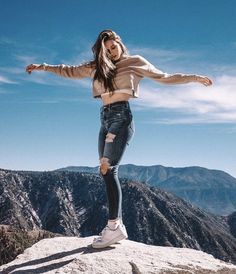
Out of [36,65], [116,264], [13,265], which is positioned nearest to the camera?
[116,264]

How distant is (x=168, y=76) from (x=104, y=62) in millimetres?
1039

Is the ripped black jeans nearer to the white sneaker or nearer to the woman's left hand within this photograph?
the white sneaker

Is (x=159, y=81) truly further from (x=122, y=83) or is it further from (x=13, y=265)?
(x=13, y=265)

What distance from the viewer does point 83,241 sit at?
765 centimetres

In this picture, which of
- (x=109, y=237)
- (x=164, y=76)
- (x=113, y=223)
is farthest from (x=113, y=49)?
(x=109, y=237)

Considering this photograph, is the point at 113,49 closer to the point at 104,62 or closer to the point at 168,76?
the point at 104,62

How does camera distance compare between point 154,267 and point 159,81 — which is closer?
point 154,267

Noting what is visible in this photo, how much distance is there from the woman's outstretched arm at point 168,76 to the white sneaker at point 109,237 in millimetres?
2376

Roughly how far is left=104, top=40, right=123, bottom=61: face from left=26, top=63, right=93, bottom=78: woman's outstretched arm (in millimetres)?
394

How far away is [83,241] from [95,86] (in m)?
2.68

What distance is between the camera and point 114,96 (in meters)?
6.80

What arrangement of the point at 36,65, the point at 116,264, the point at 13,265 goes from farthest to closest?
the point at 36,65
the point at 13,265
the point at 116,264

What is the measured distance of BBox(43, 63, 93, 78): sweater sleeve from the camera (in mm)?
7271

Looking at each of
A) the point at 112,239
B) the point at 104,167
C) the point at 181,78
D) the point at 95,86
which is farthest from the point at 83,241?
the point at 181,78
